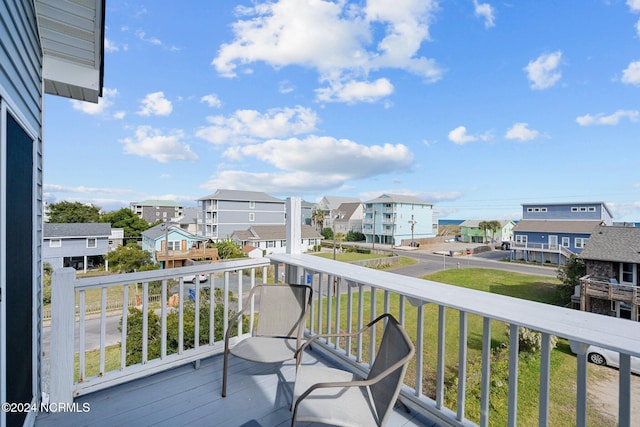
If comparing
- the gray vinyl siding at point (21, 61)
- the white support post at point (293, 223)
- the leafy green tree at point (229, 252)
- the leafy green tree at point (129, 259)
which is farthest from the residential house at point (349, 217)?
the gray vinyl siding at point (21, 61)

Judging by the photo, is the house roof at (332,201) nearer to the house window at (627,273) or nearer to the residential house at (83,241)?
the residential house at (83,241)

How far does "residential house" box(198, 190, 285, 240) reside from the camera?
23312 millimetres

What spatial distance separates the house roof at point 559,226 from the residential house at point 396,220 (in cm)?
1637

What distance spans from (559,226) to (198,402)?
51.0ft

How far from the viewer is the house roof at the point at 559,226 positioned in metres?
9.81

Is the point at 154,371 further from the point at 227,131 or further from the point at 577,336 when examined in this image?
the point at 227,131

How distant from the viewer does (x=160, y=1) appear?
5219 mm

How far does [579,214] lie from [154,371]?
35.8 feet

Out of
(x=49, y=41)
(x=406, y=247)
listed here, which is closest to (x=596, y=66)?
(x=49, y=41)

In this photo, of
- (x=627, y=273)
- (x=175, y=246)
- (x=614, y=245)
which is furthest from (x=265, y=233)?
(x=627, y=273)

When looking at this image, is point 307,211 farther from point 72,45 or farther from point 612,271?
point 72,45

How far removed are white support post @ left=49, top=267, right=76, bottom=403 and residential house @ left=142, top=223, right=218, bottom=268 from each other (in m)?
13.4

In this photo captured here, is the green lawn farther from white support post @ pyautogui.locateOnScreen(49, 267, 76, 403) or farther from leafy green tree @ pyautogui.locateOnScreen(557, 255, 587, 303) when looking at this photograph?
white support post @ pyautogui.locateOnScreen(49, 267, 76, 403)

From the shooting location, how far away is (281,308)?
2.54m
